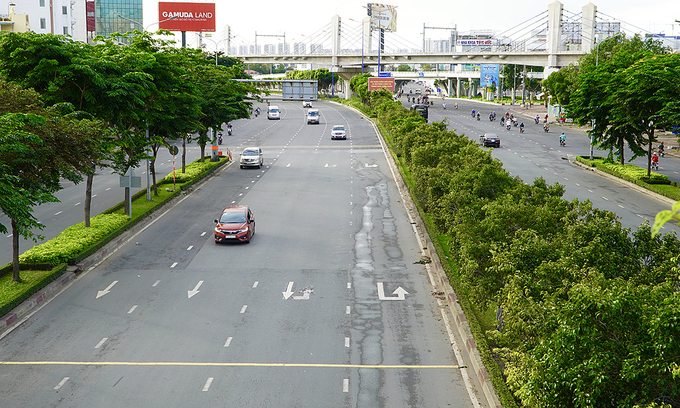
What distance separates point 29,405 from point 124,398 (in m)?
1.87

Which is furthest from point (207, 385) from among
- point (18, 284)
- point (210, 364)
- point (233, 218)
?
point (233, 218)

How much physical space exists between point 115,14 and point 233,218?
135 meters

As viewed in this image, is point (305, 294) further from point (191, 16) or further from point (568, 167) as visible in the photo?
point (191, 16)

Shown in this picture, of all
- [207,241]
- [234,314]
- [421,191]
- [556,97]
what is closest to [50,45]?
[207,241]

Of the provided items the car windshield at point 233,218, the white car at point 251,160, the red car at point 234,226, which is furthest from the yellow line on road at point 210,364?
the white car at point 251,160

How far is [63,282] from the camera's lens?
20.8 metres

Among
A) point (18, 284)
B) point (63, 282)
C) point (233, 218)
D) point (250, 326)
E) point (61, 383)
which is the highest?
point (233, 218)

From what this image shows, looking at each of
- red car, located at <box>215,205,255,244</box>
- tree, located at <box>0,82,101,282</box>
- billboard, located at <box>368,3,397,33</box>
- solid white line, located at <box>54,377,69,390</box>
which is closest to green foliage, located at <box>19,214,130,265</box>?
tree, located at <box>0,82,101,282</box>

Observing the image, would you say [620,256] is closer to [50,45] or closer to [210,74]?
[50,45]

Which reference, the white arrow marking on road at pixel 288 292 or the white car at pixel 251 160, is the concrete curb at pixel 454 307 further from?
the white car at pixel 251 160

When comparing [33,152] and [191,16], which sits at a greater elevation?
[191,16]

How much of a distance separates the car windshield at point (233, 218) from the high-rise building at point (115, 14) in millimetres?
129944

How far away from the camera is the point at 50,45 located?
22.9m

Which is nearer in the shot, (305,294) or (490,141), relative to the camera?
(305,294)
